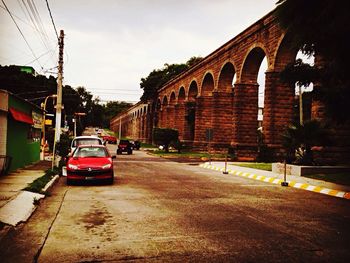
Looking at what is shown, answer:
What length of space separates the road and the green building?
14.6ft

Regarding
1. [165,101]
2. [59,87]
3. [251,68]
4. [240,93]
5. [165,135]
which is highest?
[165,101]

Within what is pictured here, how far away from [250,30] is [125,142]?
16.9 m

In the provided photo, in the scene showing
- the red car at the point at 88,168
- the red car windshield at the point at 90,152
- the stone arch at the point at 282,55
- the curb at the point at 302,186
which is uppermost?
the stone arch at the point at 282,55

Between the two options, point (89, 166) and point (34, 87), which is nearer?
point (89, 166)

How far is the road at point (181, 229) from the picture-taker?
4.63 m

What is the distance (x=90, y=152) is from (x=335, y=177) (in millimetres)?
9559

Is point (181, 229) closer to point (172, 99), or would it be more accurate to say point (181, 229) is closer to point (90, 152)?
point (90, 152)

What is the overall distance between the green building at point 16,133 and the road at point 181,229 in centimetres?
445

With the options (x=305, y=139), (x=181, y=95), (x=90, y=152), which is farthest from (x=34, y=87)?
(x=305, y=139)

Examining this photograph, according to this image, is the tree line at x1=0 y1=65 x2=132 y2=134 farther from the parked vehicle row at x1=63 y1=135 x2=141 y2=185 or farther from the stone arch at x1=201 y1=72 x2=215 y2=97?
the parked vehicle row at x1=63 y1=135 x2=141 y2=185

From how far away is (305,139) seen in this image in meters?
15.1

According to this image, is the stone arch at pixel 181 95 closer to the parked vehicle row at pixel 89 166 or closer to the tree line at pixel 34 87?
the tree line at pixel 34 87

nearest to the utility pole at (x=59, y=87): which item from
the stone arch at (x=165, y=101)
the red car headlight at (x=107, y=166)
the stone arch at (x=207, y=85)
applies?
the red car headlight at (x=107, y=166)

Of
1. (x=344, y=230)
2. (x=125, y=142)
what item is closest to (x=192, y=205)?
(x=344, y=230)
